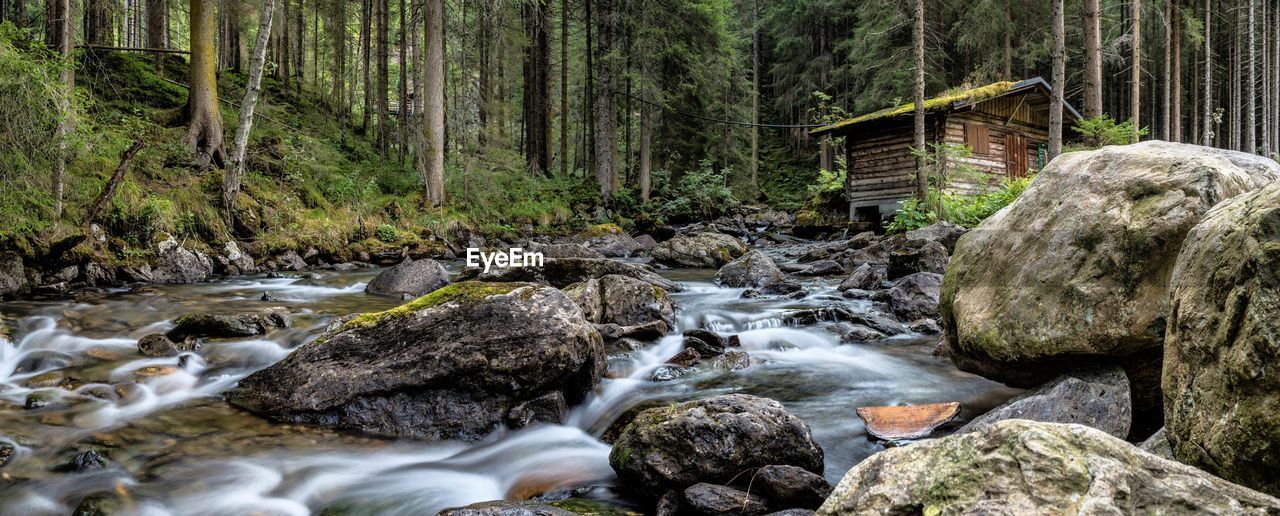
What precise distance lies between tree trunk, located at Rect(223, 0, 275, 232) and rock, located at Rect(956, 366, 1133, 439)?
13296 millimetres

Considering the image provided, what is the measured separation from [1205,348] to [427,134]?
56.6 ft

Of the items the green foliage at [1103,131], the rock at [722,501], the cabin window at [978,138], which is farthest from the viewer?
the cabin window at [978,138]

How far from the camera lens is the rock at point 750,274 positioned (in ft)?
38.9

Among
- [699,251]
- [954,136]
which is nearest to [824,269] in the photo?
[699,251]

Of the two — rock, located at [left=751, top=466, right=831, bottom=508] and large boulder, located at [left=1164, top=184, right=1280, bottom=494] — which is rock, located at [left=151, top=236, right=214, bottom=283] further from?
large boulder, located at [left=1164, top=184, right=1280, bottom=494]

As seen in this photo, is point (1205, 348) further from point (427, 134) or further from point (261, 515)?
point (427, 134)

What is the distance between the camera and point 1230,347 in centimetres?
214

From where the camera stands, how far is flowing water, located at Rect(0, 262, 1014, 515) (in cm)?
419

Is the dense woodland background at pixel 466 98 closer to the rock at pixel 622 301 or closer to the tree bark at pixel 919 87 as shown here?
the tree bark at pixel 919 87

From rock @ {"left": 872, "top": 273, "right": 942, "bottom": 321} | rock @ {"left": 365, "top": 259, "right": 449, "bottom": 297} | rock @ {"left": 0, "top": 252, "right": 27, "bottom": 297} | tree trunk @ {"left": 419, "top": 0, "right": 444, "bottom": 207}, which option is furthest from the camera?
tree trunk @ {"left": 419, "top": 0, "right": 444, "bottom": 207}

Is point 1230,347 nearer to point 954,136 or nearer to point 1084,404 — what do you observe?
point 1084,404

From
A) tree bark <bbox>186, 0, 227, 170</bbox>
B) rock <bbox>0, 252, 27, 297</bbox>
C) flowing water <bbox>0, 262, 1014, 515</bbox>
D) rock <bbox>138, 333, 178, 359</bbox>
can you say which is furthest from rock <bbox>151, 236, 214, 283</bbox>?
rock <bbox>138, 333, 178, 359</bbox>

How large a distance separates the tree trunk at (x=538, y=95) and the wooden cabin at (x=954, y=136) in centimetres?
1107

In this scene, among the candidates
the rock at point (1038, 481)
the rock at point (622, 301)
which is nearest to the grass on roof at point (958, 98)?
the rock at point (622, 301)
